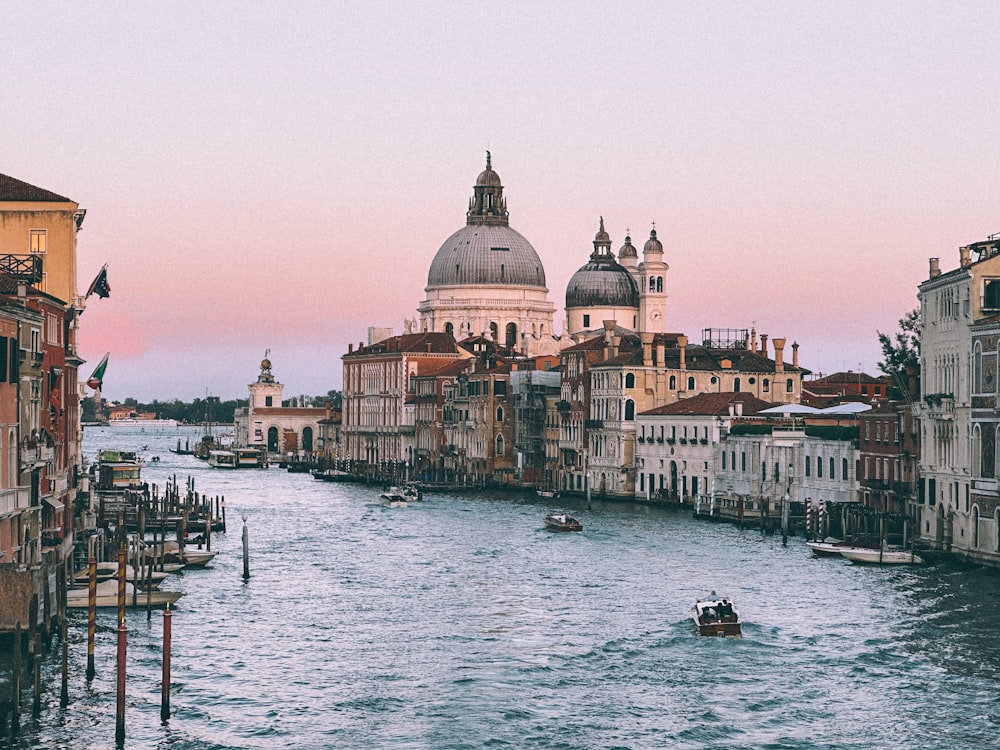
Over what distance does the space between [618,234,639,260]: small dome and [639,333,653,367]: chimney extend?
185 feet

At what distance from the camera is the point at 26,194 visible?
50844 millimetres

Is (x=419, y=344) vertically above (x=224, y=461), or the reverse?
(x=419, y=344)

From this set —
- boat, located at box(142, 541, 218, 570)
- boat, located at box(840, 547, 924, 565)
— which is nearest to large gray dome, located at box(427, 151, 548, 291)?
boat, located at box(142, 541, 218, 570)

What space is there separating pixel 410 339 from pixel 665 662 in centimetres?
10177

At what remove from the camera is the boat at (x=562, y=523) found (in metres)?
70.8

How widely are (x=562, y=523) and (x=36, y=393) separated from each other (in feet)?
110

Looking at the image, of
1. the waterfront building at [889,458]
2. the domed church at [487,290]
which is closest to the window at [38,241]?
the waterfront building at [889,458]

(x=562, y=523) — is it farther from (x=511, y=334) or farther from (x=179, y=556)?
(x=511, y=334)

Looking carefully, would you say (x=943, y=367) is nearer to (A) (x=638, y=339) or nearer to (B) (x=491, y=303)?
(A) (x=638, y=339)

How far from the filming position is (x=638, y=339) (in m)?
103

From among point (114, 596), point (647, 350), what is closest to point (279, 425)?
point (647, 350)

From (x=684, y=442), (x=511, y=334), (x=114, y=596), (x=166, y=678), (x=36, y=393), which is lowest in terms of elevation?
(x=166, y=678)

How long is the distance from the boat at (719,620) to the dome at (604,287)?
102 m

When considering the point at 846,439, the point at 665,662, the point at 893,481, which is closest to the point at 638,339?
the point at 846,439
